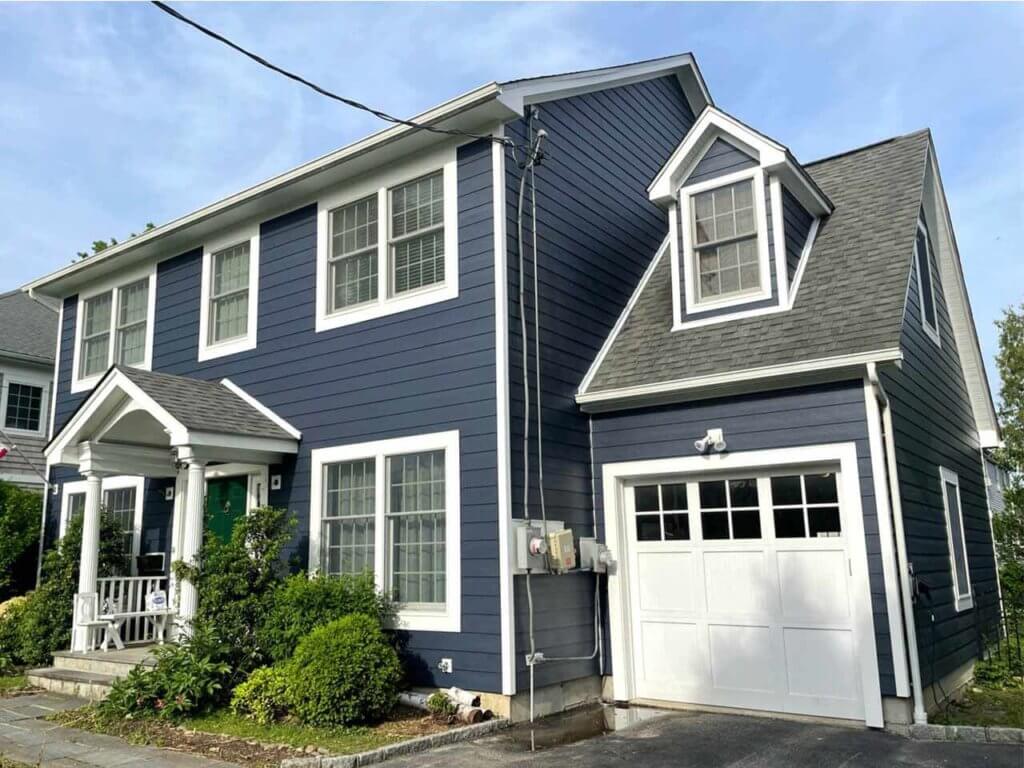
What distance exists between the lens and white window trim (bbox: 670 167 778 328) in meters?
8.41

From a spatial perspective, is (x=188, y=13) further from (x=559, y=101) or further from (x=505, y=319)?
(x=559, y=101)

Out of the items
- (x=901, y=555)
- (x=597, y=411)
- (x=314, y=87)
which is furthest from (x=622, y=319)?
(x=314, y=87)

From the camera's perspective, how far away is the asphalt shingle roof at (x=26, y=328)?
16141 mm

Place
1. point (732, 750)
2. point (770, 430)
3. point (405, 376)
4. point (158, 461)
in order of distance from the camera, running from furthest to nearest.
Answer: point (158, 461) → point (405, 376) → point (770, 430) → point (732, 750)

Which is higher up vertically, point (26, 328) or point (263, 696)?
point (26, 328)

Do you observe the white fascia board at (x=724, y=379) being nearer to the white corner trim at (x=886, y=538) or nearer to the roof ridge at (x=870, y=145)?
the white corner trim at (x=886, y=538)

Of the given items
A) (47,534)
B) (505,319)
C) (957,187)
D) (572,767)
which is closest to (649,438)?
(505,319)

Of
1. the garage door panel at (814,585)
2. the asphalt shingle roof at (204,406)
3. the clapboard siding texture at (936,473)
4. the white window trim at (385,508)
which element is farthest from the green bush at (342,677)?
the clapboard siding texture at (936,473)

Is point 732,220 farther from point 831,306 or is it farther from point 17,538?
point 17,538

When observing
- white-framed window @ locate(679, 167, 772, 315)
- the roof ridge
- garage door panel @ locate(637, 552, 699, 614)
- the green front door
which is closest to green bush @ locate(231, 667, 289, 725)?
the green front door

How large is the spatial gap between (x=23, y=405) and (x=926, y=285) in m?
15.8

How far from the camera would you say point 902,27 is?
755 centimetres

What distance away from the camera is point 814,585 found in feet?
23.7

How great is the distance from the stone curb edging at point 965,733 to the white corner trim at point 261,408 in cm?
668
